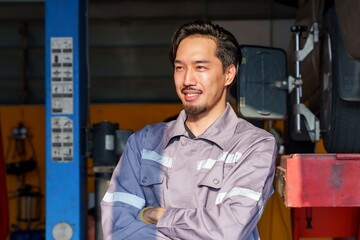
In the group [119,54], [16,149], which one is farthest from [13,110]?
[119,54]

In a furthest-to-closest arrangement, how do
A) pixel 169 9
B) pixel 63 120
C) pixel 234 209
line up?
pixel 169 9, pixel 63 120, pixel 234 209

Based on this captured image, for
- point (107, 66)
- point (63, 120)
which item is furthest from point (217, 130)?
point (107, 66)

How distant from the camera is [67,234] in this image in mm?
3613

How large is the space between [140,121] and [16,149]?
1.38 metres

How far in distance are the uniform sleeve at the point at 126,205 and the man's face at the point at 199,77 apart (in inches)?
11.2

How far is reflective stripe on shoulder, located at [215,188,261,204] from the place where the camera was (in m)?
1.97

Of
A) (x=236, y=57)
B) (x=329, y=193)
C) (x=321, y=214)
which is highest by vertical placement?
(x=236, y=57)

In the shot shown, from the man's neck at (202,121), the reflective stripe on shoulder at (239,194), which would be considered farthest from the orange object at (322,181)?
the man's neck at (202,121)

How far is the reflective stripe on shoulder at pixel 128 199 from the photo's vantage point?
6.93ft

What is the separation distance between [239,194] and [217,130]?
28 centimetres

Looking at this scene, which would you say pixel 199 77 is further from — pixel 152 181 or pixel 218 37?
pixel 152 181

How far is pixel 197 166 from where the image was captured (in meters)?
2.07

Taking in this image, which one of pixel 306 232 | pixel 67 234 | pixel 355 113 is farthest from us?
pixel 67 234

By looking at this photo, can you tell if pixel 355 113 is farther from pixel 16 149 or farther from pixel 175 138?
pixel 16 149
